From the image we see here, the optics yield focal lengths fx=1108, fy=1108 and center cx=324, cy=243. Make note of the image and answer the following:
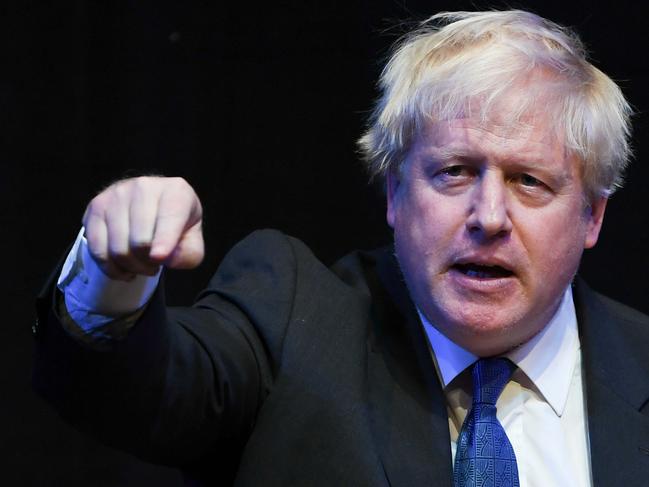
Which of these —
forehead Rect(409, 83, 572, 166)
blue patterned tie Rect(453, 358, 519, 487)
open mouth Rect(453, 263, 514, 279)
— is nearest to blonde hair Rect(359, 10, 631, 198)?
forehead Rect(409, 83, 572, 166)

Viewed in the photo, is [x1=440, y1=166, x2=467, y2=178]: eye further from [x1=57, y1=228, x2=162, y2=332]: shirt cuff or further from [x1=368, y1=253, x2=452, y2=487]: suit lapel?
[x1=57, y1=228, x2=162, y2=332]: shirt cuff

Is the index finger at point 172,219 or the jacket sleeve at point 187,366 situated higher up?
the index finger at point 172,219

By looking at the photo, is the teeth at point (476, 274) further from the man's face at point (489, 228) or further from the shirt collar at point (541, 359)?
the shirt collar at point (541, 359)

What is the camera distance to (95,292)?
1228 mm

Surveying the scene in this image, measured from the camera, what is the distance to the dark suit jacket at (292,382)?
128 centimetres

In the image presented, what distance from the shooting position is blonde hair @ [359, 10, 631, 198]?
1673mm

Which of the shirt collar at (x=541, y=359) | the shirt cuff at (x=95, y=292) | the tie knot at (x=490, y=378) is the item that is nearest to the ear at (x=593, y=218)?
the shirt collar at (x=541, y=359)

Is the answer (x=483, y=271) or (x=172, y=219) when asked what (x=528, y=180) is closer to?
(x=483, y=271)

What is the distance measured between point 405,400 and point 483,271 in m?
0.23

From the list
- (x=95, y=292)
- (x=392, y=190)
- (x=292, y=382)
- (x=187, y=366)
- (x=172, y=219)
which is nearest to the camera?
(x=172, y=219)

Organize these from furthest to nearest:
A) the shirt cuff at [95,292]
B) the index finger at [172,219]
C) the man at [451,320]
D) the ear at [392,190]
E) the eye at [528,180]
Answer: the ear at [392,190] < the eye at [528,180] < the man at [451,320] < the shirt cuff at [95,292] < the index finger at [172,219]

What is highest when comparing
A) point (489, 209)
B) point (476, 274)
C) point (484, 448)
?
point (489, 209)

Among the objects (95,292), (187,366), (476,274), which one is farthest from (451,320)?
(95,292)

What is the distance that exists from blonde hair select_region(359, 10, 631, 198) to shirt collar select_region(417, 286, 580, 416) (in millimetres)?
241
